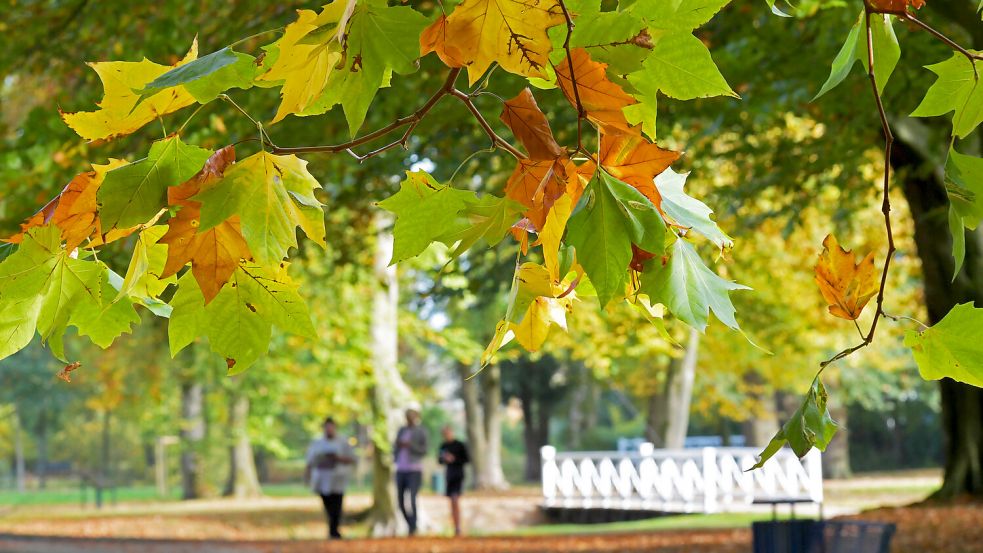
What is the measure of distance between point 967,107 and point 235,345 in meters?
0.84

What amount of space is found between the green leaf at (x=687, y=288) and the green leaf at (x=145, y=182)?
45cm

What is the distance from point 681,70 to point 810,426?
0.43 meters

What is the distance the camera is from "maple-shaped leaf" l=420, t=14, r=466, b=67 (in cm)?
96

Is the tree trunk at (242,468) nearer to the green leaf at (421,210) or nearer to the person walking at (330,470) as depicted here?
the person walking at (330,470)

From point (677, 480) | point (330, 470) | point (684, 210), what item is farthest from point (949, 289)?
point (684, 210)

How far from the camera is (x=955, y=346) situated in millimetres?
1146

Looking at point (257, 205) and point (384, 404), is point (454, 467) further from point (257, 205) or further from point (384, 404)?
point (257, 205)

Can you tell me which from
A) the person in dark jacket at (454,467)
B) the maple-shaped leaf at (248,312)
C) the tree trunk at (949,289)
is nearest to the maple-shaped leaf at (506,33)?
the maple-shaped leaf at (248,312)

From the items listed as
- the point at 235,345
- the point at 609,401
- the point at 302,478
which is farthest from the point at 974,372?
the point at 302,478

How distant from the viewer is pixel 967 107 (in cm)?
122

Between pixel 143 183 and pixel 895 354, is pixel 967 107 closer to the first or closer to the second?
pixel 143 183

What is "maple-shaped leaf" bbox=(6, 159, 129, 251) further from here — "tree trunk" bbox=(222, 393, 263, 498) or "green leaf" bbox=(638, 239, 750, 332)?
"tree trunk" bbox=(222, 393, 263, 498)

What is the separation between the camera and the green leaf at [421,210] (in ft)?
3.55

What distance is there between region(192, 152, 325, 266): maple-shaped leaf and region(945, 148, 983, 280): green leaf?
68 cm
